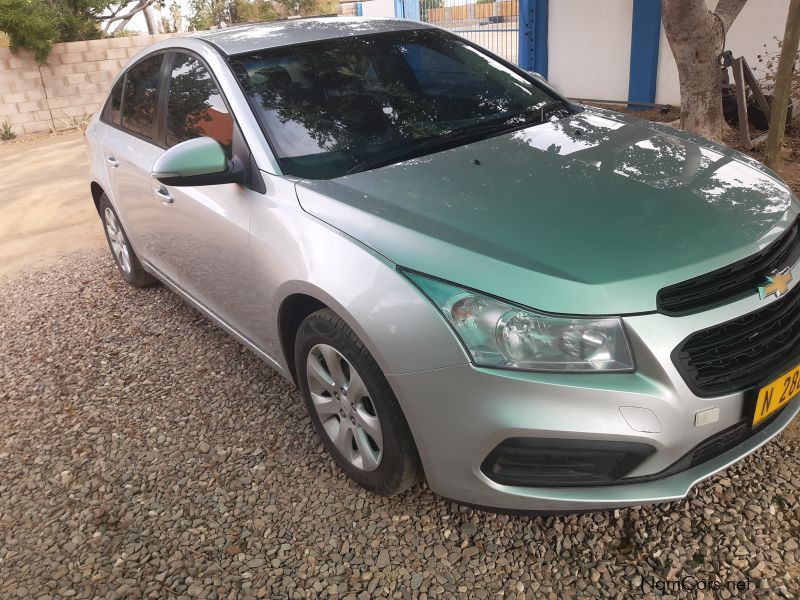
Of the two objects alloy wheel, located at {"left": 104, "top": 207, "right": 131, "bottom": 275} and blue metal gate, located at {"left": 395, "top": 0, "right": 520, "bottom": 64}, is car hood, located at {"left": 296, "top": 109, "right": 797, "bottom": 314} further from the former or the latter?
blue metal gate, located at {"left": 395, "top": 0, "right": 520, "bottom": 64}

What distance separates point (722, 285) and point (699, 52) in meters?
4.36

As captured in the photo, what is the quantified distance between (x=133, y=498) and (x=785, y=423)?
7.81 ft

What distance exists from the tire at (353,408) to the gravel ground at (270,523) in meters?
0.17

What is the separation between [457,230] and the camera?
2047 mm

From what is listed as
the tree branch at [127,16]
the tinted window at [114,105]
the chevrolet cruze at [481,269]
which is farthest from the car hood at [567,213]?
the tree branch at [127,16]

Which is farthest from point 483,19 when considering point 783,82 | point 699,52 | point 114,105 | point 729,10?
point 114,105

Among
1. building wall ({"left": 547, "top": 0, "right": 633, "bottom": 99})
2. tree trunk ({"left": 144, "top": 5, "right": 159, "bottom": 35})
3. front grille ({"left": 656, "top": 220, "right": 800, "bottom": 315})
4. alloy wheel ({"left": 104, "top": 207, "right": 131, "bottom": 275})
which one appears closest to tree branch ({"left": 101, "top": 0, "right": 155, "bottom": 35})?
tree trunk ({"left": 144, "top": 5, "right": 159, "bottom": 35})

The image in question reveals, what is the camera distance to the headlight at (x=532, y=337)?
1.80 m

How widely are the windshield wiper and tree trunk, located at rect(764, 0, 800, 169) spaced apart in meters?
1.73

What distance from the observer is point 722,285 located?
6.24 ft

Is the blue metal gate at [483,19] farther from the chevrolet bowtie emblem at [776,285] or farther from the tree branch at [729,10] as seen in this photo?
the chevrolet bowtie emblem at [776,285]

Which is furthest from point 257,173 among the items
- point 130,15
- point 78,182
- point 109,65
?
point 130,15

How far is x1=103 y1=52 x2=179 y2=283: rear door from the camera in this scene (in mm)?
3541

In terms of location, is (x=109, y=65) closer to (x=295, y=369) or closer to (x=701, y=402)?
(x=295, y=369)
